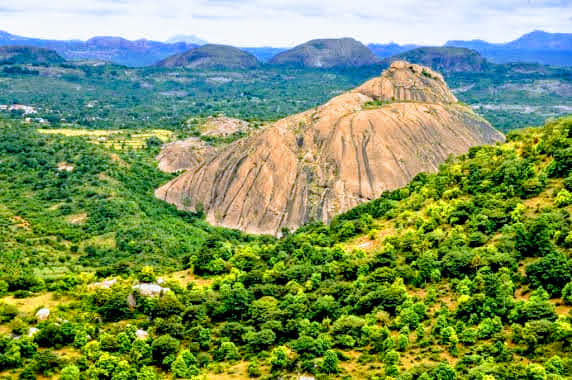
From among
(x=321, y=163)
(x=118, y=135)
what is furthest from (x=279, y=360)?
(x=118, y=135)

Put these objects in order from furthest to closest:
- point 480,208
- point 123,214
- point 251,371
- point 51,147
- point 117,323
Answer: point 51,147, point 123,214, point 480,208, point 117,323, point 251,371

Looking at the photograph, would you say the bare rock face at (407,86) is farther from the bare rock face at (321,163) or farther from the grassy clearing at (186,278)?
the grassy clearing at (186,278)

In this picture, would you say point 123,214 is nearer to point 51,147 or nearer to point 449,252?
point 51,147

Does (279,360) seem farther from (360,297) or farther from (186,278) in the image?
(186,278)

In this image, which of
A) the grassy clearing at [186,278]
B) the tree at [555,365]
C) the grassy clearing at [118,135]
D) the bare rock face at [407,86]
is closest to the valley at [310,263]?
the tree at [555,365]

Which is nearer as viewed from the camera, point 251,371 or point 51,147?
point 251,371

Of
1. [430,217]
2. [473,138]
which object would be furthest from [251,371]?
[473,138]
